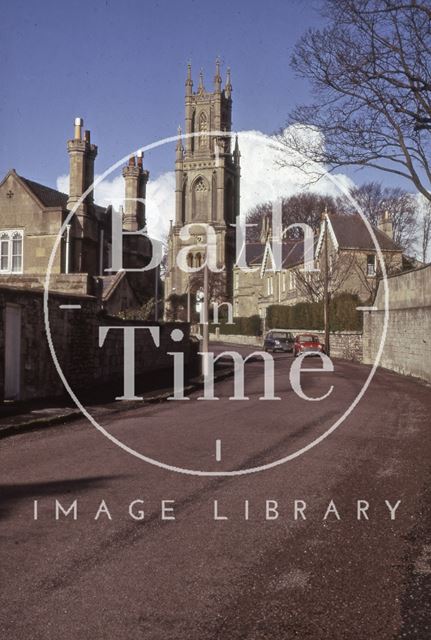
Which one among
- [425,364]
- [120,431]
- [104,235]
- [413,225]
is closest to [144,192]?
[104,235]

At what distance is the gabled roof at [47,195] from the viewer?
29.0 m

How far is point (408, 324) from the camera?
2758 cm

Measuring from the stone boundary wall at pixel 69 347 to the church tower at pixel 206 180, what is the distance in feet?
236

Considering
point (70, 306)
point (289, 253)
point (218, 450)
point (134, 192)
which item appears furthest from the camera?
point (289, 253)

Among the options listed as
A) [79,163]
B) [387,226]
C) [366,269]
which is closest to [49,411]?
[79,163]

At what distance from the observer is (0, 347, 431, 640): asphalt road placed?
13.2 ft

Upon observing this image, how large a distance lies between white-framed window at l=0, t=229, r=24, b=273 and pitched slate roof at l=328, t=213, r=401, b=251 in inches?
1194

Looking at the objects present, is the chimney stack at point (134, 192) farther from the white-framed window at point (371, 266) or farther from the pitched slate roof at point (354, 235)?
the white-framed window at point (371, 266)

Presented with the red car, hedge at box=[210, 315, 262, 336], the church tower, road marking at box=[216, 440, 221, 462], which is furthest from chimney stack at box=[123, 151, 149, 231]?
the church tower

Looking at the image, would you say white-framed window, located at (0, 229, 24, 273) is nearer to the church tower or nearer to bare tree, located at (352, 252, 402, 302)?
bare tree, located at (352, 252, 402, 302)

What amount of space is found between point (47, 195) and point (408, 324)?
17.0m

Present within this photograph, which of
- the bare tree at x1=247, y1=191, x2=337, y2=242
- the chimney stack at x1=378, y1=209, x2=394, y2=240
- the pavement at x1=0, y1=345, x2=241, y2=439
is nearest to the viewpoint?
the pavement at x1=0, y1=345, x2=241, y2=439

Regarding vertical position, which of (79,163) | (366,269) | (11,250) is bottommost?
(11,250)

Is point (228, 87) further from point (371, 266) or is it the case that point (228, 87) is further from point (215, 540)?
point (215, 540)
